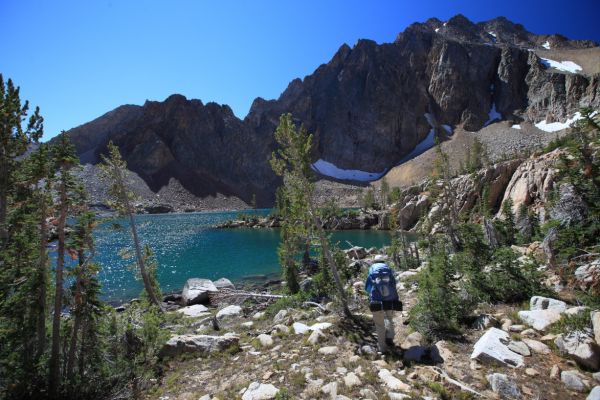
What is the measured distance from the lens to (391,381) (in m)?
6.26

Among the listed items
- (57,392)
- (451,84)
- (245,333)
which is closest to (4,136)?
(57,392)

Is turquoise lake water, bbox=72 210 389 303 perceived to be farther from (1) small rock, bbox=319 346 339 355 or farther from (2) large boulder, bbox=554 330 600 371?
(2) large boulder, bbox=554 330 600 371

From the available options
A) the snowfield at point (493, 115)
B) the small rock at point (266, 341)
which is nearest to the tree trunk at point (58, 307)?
the small rock at point (266, 341)

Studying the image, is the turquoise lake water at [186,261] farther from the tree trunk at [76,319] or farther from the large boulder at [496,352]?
the large boulder at [496,352]

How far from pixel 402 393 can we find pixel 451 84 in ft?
726

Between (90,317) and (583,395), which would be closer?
(583,395)

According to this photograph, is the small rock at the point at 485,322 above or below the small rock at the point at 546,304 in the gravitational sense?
below

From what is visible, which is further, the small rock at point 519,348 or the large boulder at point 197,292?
the large boulder at point 197,292

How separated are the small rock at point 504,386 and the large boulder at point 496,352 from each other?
0.62m

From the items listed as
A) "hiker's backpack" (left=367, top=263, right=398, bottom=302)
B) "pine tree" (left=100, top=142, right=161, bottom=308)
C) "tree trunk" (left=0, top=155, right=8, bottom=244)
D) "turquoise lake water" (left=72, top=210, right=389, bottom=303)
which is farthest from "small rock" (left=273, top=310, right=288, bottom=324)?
"tree trunk" (left=0, top=155, right=8, bottom=244)

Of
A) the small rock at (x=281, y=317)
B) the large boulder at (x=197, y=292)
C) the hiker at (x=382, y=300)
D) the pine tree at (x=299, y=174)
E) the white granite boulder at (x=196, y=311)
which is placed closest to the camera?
the hiker at (x=382, y=300)

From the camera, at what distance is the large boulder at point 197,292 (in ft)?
73.9

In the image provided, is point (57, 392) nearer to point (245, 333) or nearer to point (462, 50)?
point (245, 333)

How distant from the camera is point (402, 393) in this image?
19.0 feet
